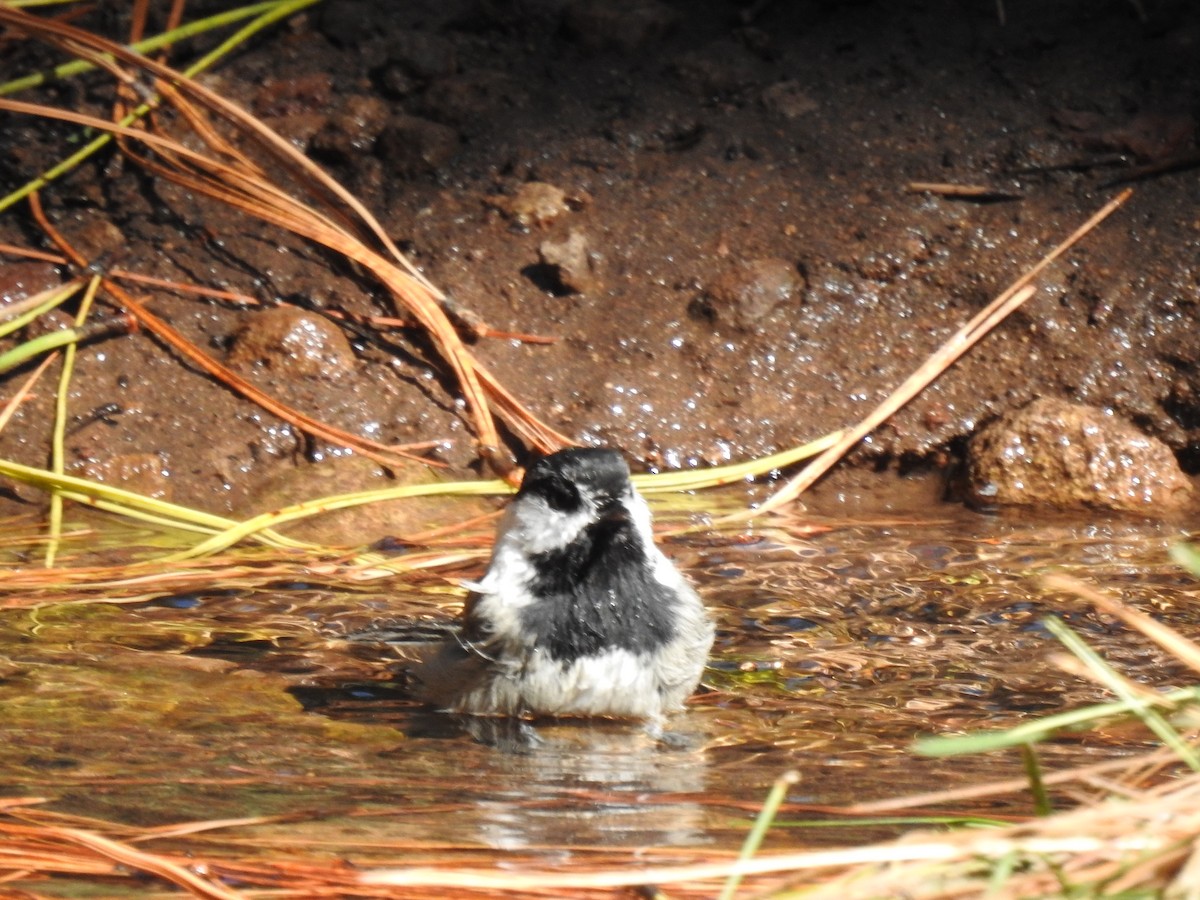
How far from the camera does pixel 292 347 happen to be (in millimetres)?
4262

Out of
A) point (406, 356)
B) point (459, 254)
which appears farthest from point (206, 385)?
point (459, 254)

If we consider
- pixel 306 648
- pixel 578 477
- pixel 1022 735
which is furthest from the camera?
pixel 306 648

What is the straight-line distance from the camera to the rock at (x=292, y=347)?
426 centimetres

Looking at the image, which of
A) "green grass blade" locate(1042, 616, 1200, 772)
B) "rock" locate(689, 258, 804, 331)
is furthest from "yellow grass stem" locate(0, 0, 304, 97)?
"green grass blade" locate(1042, 616, 1200, 772)

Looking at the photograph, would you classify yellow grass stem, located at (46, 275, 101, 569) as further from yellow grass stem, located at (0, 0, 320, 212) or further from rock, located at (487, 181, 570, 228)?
rock, located at (487, 181, 570, 228)

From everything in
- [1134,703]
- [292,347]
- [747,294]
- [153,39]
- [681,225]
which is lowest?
[1134,703]

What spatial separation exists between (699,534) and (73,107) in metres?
2.58

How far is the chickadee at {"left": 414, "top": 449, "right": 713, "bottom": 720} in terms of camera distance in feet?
9.09

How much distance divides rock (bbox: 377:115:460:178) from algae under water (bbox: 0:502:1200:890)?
1.62 meters

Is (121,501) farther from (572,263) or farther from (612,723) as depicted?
(612,723)

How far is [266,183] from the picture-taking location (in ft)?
14.7

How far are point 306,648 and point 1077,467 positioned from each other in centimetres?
Result: 204

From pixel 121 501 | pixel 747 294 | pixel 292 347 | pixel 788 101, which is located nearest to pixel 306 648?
pixel 121 501

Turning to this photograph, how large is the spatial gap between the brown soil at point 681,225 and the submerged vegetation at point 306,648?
0.31ft
